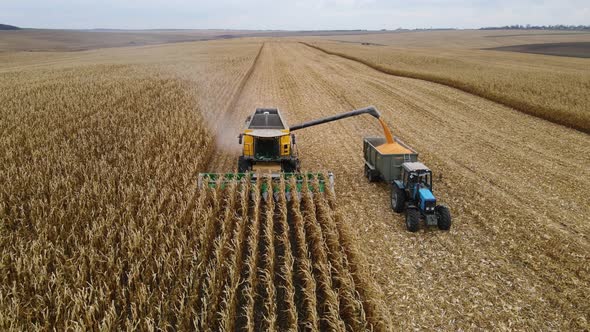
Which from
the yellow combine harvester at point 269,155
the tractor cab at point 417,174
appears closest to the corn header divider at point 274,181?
the yellow combine harvester at point 269,155


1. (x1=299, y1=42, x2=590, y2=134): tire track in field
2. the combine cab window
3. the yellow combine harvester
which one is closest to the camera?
the yellow combine harvester

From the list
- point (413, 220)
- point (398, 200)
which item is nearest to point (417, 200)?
point (398, 200)

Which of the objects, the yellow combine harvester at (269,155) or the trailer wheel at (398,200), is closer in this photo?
the trailer wheel at (398,200)

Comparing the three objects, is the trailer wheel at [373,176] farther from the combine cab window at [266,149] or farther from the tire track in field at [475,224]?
the combine cab window at [266,149]

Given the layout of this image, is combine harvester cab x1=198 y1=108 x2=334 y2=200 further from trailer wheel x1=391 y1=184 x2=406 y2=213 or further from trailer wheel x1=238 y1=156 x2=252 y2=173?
trailer wheel x1=391 y1=184 x2=406 y2=213

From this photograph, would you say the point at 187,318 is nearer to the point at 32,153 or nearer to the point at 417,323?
the point at 417,323

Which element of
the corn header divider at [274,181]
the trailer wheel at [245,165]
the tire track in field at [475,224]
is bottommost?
the tire track in field at [475,224]

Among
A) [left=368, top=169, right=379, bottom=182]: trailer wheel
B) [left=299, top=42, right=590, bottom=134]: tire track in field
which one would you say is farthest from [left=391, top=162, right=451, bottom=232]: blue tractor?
[left=299, top=42, right=590, bottom=134]: tire track in field
